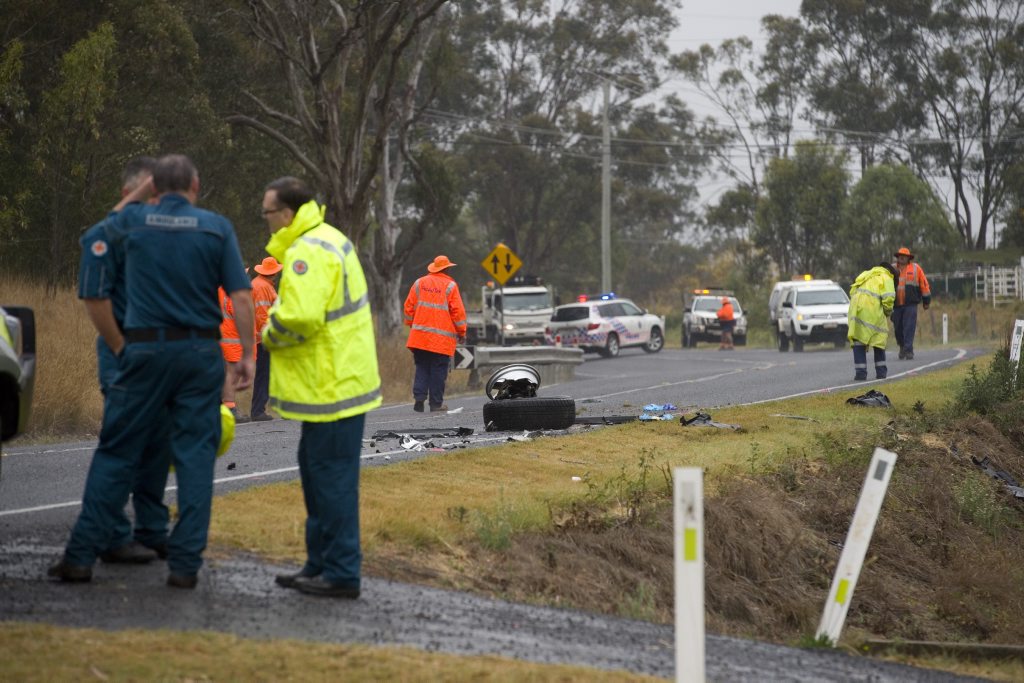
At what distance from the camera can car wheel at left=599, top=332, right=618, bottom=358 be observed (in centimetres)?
4338

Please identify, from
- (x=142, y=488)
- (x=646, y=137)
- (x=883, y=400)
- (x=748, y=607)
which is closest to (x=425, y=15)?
(x=883, y=400)

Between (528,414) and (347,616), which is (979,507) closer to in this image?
(528,414)

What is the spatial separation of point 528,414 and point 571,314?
28529 millimetres

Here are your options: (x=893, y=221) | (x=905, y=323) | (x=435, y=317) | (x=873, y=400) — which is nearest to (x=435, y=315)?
(x=435, y=317)

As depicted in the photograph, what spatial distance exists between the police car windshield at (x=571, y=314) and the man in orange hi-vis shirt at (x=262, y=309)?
25.1 metres

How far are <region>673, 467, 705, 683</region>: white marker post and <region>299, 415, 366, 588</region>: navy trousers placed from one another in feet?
5.95

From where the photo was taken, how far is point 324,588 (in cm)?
690

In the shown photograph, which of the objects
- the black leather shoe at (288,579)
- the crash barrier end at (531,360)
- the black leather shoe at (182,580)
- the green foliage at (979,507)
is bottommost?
the green foliage at (979,507)

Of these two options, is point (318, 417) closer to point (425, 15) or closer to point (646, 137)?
point (425, 15)

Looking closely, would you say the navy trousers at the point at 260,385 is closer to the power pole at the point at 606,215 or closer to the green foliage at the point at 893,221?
the power pole at the point at 606,215

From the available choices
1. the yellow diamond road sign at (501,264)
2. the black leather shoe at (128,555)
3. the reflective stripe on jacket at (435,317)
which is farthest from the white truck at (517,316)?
the black leather shoe at (128,555)

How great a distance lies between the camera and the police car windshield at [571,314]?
43.1m

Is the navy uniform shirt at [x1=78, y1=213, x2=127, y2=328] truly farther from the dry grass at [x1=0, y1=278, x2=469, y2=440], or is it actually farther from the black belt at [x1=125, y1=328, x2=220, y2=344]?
the dry grass at [x1=0, y1=278, x2=469, y2=440]

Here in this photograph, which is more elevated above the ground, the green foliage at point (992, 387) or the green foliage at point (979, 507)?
the green foliage at point (992, 387)
